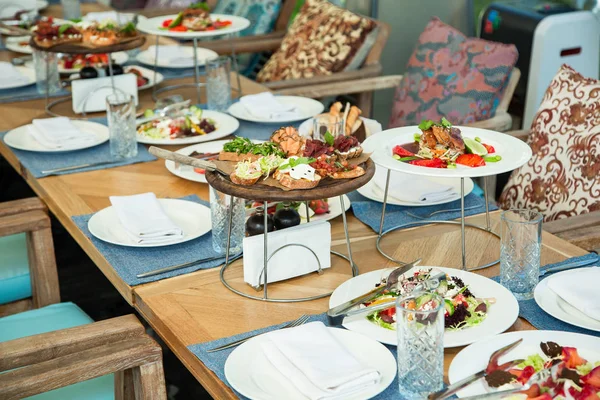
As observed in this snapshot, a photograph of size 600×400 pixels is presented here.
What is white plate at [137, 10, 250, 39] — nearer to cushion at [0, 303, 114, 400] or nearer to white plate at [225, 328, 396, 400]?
cushion at [0, 303, 114, 400]

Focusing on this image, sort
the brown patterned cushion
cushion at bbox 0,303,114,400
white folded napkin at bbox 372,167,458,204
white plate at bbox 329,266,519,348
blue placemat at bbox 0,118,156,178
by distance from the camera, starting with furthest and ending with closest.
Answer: the brown patterned cushion < blue placemat at bbox 0,118,156,178 < white folded napkin at bbox 372,167,458,204 < cushion at bbox 0,303,114,400 < white plate at bbox 329,266,519,348

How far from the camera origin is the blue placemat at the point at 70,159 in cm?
255

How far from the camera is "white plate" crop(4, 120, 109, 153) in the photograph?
267 cm

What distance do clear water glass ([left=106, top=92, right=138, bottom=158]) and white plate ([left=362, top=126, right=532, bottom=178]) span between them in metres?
0.91

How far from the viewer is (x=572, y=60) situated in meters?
3.94

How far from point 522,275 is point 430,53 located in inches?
77.5

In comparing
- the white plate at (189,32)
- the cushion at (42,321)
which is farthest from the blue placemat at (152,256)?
the white plate at (189,32)

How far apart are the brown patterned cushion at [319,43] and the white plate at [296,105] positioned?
709mm

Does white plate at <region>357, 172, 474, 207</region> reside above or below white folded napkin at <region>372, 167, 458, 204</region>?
below

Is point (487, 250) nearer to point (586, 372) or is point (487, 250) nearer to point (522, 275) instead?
point (522, 275)

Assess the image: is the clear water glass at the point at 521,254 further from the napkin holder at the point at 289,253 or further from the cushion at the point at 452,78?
the cushion at the point at 452,78

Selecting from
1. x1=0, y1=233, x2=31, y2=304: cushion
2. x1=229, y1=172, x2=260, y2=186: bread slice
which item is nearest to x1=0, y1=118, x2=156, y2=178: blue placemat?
x1=0, y1=233, x2=31, y2=304: cushion

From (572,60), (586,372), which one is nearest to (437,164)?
(586,372)

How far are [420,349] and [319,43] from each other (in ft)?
9.38
